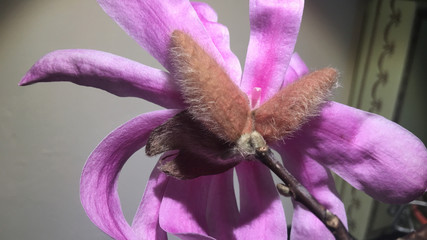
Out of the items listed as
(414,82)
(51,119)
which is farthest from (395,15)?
(51,119)

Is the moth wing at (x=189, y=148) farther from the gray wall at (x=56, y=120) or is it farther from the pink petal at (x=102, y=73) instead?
the gray wall at (x=56, y=120)

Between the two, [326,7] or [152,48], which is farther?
[326,7]

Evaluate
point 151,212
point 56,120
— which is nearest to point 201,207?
point 151,212

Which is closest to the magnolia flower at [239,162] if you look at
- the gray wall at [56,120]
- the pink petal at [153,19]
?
the pink petal at [153,19]

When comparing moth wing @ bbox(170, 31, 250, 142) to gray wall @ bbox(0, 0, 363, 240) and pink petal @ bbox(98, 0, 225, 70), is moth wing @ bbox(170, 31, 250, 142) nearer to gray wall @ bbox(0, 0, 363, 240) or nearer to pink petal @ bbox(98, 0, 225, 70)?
pink petal @ bbox(98, 0, 225, 70)

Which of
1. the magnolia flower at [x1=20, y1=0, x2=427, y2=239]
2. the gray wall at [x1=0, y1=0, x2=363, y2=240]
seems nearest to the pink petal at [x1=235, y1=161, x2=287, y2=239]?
the magnolia flower at [x1=20, y1=0, x2=427, y2=239]

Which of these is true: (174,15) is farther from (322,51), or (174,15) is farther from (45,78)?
(322,51)

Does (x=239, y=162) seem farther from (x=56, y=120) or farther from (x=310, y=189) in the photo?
(x=56, y=120)
